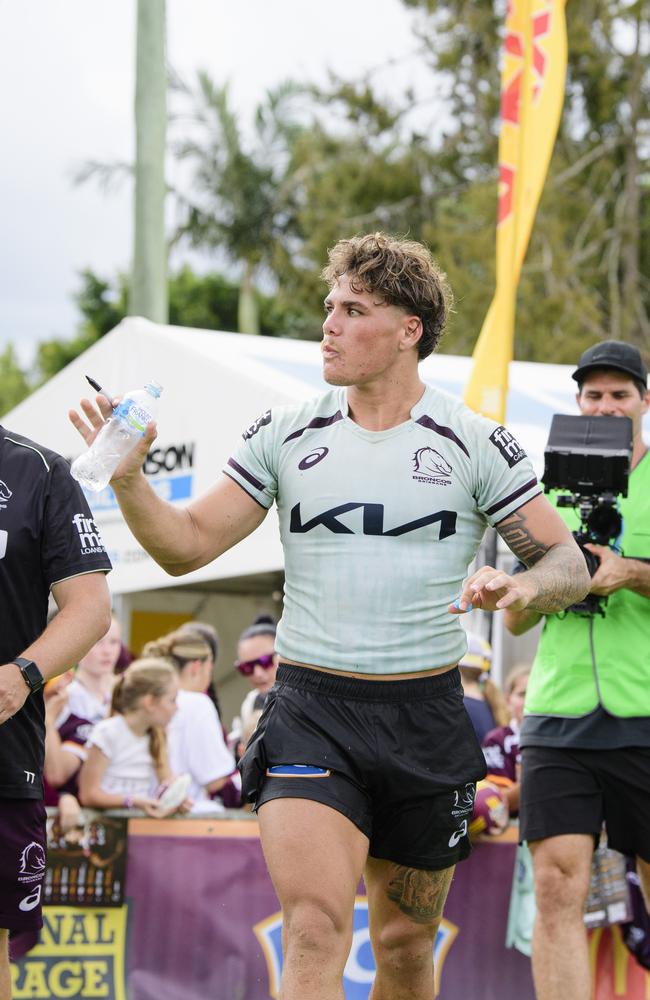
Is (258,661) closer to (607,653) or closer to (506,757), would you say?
(506,757)

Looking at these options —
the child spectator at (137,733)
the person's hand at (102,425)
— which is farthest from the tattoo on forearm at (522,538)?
the child spectator at (137,733)

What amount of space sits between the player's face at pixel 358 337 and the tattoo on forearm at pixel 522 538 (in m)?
0.56

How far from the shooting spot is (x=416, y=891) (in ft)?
13.0

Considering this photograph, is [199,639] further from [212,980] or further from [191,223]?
[191,223]

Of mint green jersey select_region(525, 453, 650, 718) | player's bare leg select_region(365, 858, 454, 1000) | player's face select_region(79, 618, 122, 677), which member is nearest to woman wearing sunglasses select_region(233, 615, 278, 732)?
player's face select_region(79, 618, 122, 677)

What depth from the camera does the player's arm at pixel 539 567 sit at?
360 cm

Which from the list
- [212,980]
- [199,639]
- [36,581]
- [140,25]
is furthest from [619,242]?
[36,581]

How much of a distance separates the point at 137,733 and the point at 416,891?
116 inches

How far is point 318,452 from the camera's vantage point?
397cm

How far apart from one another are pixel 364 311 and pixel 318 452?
0.43 metres

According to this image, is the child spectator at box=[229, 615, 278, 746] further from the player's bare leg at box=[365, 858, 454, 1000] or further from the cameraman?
the player's bare leg at box=[365, 858, 454, 1000]

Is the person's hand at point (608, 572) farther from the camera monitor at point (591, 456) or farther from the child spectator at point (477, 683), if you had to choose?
the child spectator at point (477, 683)

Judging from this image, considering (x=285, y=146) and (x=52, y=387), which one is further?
(x=285, y=146)

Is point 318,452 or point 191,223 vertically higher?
point 318,452
